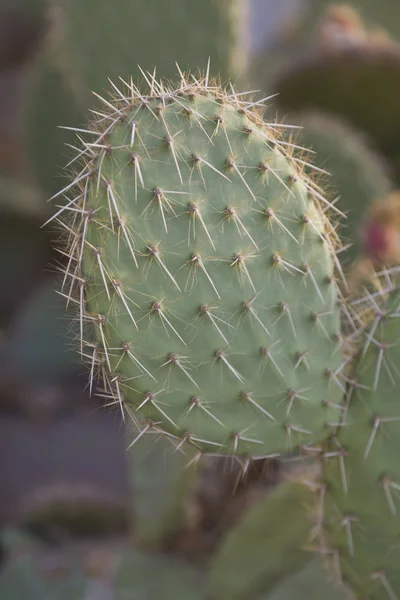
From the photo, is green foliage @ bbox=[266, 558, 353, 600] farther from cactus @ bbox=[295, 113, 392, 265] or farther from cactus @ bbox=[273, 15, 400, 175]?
cactus @ bbox=[273, 15, 400, 175]

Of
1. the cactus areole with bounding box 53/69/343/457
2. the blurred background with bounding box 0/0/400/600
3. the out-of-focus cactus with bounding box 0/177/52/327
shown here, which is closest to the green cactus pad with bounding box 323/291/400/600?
the cactus areole with bounding box 53/69/343/457

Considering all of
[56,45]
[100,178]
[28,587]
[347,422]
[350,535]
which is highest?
[56,45]

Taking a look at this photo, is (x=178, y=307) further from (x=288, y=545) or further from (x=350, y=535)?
(x=288, y=545)

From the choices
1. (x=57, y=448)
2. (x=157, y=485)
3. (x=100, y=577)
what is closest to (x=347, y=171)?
(x=157, y=485)

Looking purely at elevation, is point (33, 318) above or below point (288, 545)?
above

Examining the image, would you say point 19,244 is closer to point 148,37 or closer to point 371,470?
point 148,37

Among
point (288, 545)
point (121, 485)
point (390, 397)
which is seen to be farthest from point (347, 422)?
point (121, 485)

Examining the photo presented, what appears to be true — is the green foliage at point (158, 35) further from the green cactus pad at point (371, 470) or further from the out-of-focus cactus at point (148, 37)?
the green cactus pad at point (371, 470)
